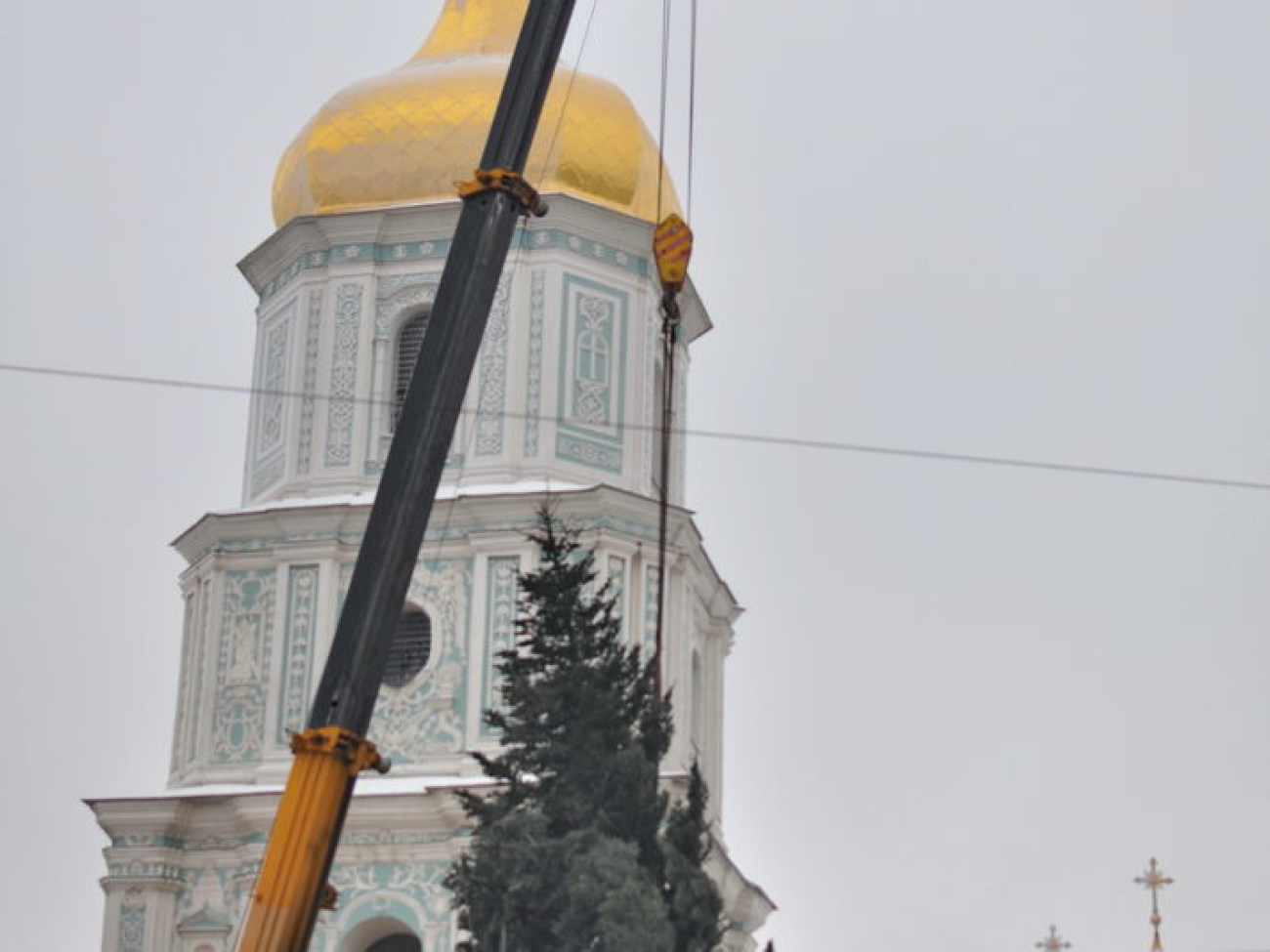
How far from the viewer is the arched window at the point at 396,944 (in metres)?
31.3

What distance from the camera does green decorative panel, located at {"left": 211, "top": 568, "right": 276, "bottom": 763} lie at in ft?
104

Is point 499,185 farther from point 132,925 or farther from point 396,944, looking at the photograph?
point 132,925

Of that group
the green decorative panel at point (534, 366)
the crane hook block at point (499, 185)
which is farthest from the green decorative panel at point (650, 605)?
the crane hook block at point (499, 185)

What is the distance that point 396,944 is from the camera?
31406 millimetres

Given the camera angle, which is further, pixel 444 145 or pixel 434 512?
pixel 444 145

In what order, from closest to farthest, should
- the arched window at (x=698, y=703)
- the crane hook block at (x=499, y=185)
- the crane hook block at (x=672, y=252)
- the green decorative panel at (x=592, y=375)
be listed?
the crane hook block at (x=499, y=185) < the crane hook block at (x=672, y=252) < the green decorative panel at (x=592, y=375) < the arched window at (x=698, y=703)

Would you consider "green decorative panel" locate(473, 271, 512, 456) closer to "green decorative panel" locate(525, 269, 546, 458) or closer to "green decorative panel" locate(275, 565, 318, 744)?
"green decorative panel" locate(525, 269, 546, 458)

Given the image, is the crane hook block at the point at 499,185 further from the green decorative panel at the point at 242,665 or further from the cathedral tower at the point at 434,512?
the green decorative panel at the point at 242,665

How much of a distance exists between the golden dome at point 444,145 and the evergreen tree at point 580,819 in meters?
10.9

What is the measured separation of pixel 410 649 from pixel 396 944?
286 cm

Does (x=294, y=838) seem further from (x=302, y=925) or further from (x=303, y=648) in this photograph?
(x=303, y=648)

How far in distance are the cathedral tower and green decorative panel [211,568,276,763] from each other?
0.09ft

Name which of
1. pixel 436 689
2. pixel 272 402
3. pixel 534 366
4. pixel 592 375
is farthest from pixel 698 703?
pixel 272 402

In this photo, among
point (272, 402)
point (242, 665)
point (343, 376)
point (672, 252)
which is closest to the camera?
point (672, 252)
